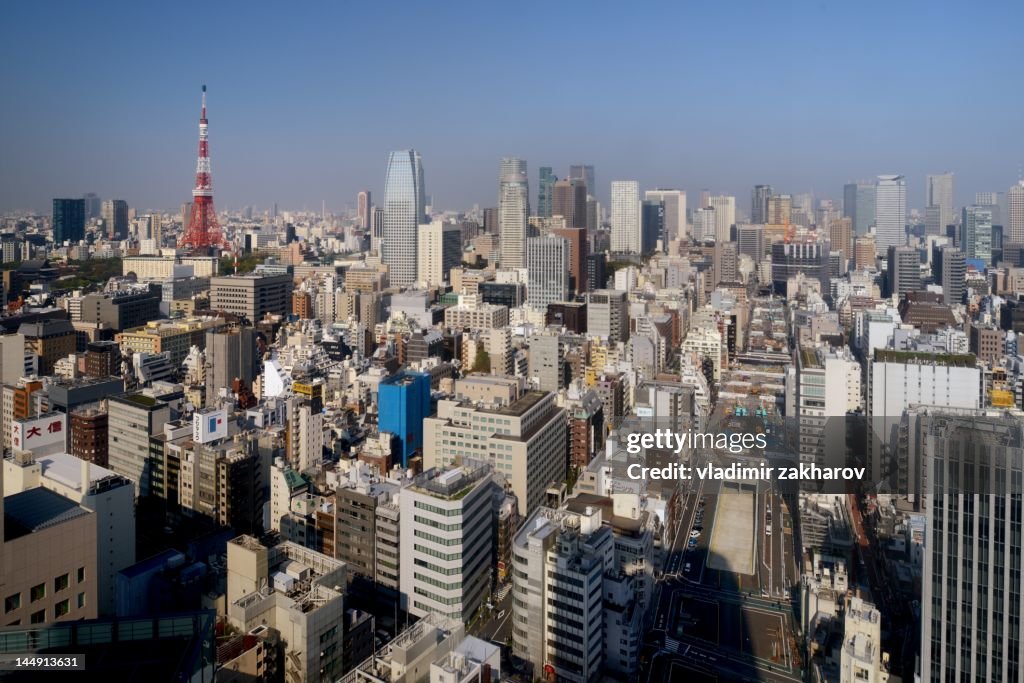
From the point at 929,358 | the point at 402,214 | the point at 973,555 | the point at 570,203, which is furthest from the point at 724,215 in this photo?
the point at 973,555

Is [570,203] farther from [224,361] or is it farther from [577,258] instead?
[224,361]

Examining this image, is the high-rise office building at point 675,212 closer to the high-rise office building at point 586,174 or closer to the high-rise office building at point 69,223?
the high-rise office building at point 586,174

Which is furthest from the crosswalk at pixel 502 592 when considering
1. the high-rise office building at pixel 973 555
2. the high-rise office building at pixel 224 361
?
the high-rise office building at pixel 224 361

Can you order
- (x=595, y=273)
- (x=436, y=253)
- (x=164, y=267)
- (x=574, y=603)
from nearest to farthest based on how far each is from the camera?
(x=574, y=603), (x=164, y=267), (x=595, y=273), (x=436, y=253)

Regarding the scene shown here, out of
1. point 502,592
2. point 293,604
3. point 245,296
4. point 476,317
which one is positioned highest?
point 245,296

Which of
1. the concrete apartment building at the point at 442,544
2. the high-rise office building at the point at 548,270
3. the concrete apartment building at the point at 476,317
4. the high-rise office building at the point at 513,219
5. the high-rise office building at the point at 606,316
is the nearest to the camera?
the concrete apartment building at the point at 442,544

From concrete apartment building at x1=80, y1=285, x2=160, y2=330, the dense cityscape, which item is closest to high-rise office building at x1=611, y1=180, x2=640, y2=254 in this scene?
the dense cityscape

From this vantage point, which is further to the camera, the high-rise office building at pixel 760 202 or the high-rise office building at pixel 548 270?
the high-rise office building at pixel 760 202
